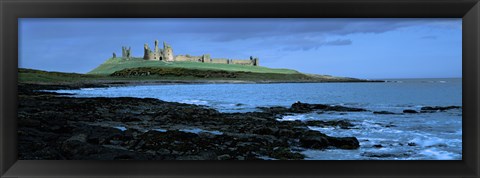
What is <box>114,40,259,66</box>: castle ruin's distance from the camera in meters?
3.67

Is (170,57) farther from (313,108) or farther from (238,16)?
(313,108)

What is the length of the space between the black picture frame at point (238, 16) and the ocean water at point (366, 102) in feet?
1.57

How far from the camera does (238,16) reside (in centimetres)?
278

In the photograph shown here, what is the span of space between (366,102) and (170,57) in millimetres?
1858

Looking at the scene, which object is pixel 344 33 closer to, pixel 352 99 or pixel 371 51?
pixel 371 51

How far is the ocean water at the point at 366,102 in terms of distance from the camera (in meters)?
3.38

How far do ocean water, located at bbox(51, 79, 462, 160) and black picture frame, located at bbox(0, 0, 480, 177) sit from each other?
0.48 meters

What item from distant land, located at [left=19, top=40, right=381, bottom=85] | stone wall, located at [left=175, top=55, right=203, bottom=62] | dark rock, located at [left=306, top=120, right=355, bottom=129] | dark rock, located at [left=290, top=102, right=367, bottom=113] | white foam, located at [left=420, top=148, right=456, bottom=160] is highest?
stone wall, located at [left=175, top=55, right=203, bottom=62]

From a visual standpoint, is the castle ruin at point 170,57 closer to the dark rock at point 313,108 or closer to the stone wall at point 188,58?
the stone wall at point 188,58

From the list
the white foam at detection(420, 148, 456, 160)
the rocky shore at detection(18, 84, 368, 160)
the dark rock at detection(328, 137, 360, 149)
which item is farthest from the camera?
the dark rock at detection(328, 137, 360, 149)

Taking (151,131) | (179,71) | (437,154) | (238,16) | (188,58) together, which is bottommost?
(437,154)

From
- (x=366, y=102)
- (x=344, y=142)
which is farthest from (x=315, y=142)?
(x=366, y=102)

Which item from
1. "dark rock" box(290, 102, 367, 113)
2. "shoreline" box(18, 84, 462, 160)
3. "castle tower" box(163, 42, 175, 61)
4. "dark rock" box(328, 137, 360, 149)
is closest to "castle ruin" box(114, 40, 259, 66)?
"castle tower" box(163, 42, 175, 61)

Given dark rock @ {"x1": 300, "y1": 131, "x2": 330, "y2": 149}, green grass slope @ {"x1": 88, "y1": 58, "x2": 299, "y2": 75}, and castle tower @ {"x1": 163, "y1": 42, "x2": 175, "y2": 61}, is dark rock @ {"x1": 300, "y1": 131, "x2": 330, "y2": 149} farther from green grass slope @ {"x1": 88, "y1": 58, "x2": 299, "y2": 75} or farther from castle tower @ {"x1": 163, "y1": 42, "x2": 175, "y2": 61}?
castle tower @ {"x1": 163, "y1": 42, "x2": 175, "y2": 61}
